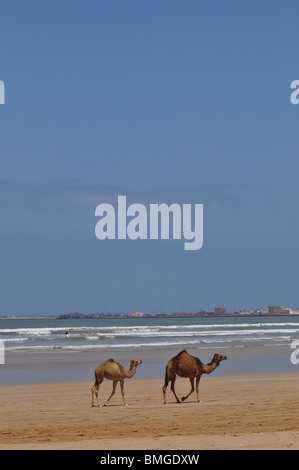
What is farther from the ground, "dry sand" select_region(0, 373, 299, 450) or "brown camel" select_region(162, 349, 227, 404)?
"brown camel" select_region(162, 349, 227, 404)

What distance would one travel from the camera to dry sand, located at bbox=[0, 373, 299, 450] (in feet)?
36.6

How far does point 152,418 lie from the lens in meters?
13.6

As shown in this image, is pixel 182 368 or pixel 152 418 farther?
pixel 182 368

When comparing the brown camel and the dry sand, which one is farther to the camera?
the brown camel

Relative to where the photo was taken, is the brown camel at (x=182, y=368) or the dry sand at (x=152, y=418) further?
the brown camel at (x=182, y=368)

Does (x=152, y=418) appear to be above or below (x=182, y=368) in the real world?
below

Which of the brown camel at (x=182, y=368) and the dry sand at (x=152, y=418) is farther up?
the brown camel at (x=182, y=368)

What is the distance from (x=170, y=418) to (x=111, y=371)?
7.78 feet

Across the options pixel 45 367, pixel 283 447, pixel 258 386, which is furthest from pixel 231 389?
pixel 45 367

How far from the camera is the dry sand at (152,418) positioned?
36.6 ft

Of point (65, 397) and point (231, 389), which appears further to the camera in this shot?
point (231, 389)

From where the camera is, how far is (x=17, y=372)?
81.7 feet
